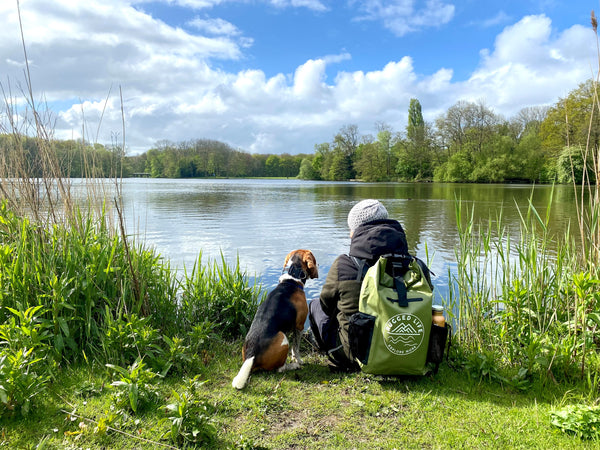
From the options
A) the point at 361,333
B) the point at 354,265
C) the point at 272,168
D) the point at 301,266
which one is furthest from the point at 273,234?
the point at 272,168

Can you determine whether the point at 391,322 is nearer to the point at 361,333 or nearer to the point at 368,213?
the point at 361,333

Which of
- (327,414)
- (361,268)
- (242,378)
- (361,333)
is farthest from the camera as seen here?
(361,268)

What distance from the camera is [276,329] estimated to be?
3.67 meters

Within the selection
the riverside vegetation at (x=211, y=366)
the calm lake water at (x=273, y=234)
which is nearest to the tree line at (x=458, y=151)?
the calm lake water at (x=273, y=234)

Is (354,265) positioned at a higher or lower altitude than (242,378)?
higher

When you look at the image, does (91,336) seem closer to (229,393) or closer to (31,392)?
(31,392)

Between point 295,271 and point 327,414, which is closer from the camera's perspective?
point 327,414

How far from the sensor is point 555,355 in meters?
3.30

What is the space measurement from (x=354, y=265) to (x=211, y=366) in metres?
1.79

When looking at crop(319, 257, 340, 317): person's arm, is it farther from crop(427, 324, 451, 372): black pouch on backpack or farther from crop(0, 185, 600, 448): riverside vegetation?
crop(427, 324, 451, 372): black pouch on backpack

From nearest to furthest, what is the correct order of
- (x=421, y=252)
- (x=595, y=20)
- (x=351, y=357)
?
(x=595, y=20) → (x=351, y=357) → (x=421, y=252)

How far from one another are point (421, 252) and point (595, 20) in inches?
338

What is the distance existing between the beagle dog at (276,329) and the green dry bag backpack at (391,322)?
0.75 m

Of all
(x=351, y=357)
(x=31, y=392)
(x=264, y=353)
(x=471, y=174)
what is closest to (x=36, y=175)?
(x=31, y=392)
